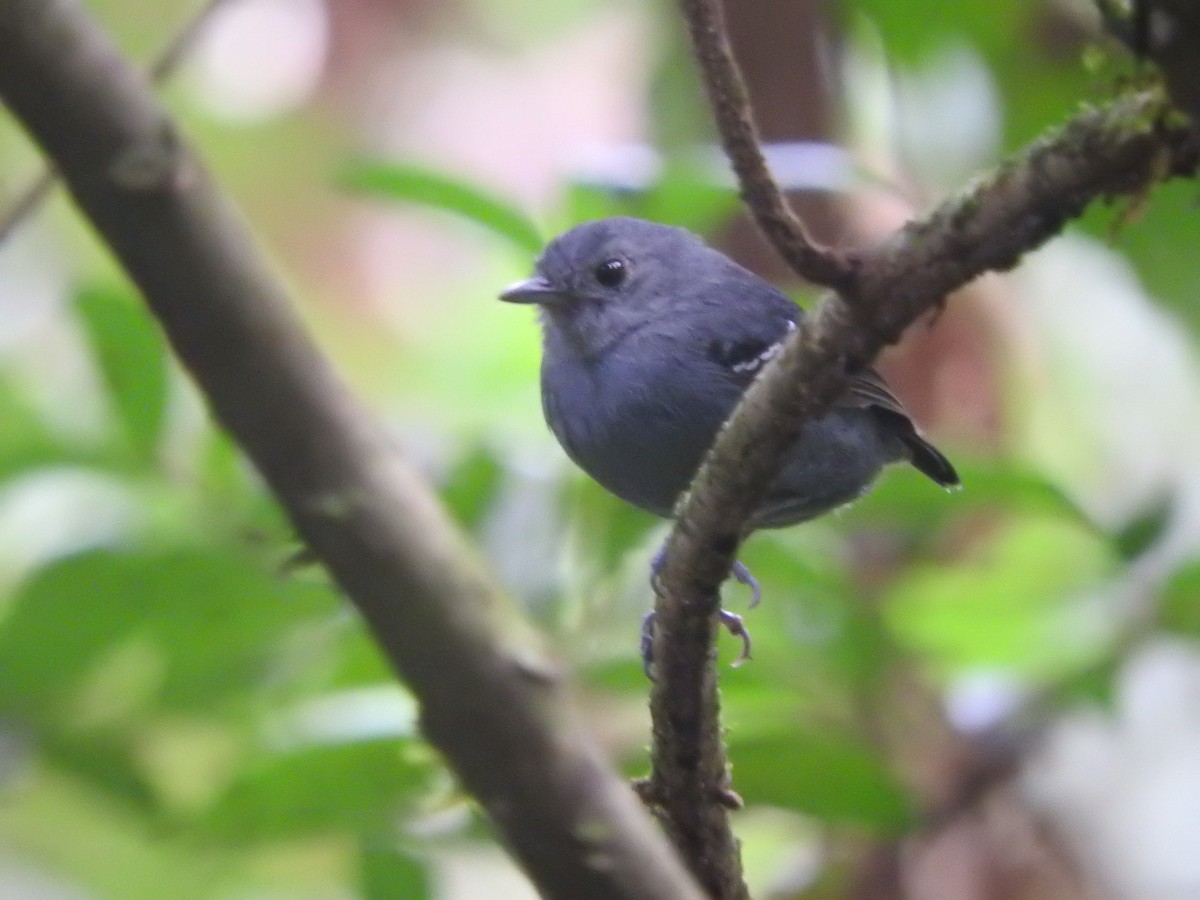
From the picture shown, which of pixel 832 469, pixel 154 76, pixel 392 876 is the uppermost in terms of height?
pixel 154 76

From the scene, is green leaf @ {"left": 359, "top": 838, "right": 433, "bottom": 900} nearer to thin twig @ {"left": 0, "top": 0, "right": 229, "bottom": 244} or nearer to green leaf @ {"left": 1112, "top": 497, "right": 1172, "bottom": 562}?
thin twig @ {"left": 0, "top": 0, "right": 229, "bottom": 244}

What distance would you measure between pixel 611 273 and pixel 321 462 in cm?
201

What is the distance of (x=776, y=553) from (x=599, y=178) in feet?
2.75

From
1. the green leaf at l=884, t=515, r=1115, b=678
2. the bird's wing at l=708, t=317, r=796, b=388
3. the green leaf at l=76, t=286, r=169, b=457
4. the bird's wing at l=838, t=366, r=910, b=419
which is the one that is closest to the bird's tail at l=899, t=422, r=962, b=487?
the bird's wing at l=838, t=366, r=910, b=419

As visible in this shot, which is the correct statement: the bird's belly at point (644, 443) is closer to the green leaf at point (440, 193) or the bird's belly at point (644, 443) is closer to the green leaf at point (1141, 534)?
the green leaf at point (440, 193)

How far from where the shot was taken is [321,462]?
1332 mm

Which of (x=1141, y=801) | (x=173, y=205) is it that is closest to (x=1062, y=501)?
(x=173, y=205)

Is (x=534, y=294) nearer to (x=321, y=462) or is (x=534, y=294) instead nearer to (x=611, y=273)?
(x=611, y=273)

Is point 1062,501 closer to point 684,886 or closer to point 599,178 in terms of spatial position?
point 599,178

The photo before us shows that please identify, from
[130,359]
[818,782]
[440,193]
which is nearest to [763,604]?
[818,782]

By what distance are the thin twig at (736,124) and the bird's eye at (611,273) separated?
188 centimetres

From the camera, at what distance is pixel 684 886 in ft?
4.57

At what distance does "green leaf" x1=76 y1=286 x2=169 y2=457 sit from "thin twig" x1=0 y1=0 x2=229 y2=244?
0.38 m

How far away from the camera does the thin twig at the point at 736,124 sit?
1336 millimetres
